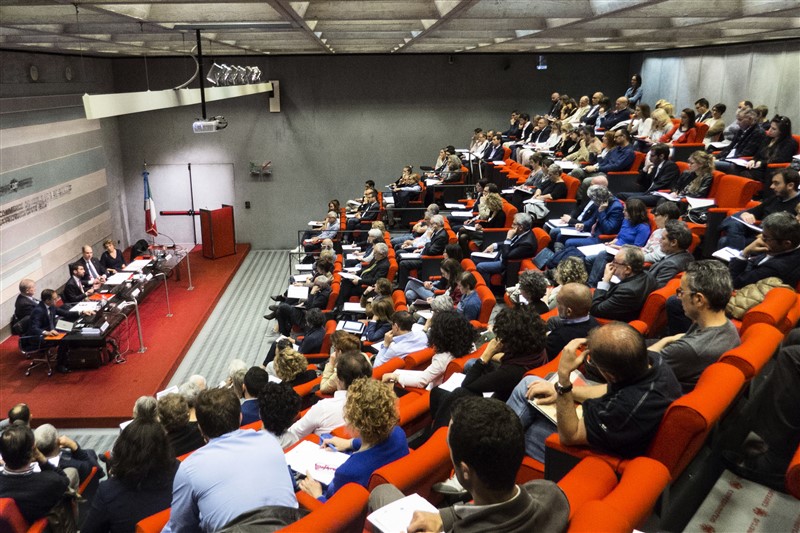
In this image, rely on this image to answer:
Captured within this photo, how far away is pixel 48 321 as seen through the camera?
8.02 m

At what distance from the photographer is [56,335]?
25.6ft

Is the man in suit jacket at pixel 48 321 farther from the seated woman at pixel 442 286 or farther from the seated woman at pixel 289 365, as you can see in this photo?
the seated woman at pixel 289 365

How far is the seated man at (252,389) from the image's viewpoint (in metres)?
3.97

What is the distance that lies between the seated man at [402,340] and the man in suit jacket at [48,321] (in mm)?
5090

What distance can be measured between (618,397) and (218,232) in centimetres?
1267

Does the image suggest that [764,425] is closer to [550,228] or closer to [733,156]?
[550,228]

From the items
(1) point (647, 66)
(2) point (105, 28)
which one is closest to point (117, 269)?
(2) point (105, 28)

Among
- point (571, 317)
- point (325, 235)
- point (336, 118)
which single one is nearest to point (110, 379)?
point (325, 235)

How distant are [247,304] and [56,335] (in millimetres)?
3713

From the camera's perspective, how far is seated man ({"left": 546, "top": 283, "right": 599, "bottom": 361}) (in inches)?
140

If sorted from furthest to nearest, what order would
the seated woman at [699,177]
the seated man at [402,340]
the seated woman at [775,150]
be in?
the seated woman at [775,150] < the seated woman at [699,177] < the seated man at [402,340]

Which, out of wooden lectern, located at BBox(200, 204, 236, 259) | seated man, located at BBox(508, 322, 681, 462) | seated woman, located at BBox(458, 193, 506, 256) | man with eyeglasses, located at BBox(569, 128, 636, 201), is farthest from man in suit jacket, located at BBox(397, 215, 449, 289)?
wooden lectern, located at BBox(200, 204, 236, 259)

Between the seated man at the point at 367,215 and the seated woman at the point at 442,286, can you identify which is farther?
the seated man at the point at 367,215

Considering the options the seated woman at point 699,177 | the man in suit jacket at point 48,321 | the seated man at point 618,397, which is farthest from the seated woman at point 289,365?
the man in suit jacket at point 48,321
